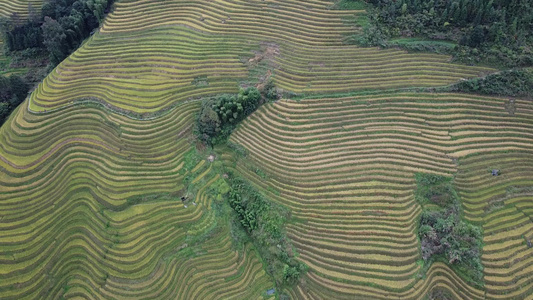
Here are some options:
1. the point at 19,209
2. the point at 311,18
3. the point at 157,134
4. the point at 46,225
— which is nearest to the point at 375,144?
the point at 311,18

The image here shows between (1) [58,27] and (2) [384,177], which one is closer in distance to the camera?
(2) [384,177]

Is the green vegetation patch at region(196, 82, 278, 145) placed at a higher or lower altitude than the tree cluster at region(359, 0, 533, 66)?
lower

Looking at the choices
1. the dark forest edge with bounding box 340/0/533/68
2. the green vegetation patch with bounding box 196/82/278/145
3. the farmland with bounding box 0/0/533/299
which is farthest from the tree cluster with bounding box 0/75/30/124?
the dark forest edge with bounding box 340/0/533/68

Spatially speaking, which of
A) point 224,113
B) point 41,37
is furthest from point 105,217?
point 41,37

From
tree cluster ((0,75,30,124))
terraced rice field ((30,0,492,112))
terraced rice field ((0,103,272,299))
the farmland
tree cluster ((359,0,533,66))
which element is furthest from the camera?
tree cluster ((0,75,30,124))

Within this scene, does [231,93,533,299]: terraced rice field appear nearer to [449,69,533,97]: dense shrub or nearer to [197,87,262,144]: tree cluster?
[449,69,533,97]: dense shrub

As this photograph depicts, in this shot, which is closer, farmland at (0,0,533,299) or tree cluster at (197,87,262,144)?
farmland at (0,0,533,299)

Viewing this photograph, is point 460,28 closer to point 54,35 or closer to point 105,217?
point 105,217

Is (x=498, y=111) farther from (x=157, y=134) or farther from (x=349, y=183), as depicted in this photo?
(x=157, y=134)
